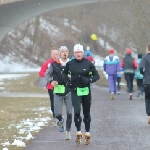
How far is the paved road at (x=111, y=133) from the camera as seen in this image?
1091 cm

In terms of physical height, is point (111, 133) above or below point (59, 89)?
below

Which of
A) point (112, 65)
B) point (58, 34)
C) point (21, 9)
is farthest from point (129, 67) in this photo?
point (58, 34)

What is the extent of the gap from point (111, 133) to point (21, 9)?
12283mm

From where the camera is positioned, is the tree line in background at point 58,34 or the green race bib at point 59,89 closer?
the green race bib at point 59,89

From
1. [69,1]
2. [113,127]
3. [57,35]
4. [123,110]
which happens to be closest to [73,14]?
[57,35]

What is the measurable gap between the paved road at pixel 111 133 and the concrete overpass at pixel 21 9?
5.76m

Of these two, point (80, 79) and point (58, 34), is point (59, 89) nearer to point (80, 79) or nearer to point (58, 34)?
point (80, 79)

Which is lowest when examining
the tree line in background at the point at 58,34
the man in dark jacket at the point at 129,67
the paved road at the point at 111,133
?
the paved road at the point at 111,133

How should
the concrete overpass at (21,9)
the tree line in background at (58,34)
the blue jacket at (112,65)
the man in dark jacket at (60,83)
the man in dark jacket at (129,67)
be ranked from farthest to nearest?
the tree line in background at (58,34), the concrete overpass at (21,9), the man in dark jacket at (129,67), the blue jacket at (112,65), the man in dark jacket at (60,83)

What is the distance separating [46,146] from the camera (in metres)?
11.0

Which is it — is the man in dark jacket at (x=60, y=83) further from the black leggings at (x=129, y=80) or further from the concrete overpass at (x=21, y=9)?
the black leggings at (x=129, y=80)

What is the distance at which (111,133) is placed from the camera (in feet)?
41.9

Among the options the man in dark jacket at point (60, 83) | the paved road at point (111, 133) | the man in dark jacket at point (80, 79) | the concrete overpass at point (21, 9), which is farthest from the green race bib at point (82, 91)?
the concrete overpass at point (21, 9)

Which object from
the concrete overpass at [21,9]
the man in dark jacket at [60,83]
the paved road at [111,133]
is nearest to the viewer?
the paved road at [111,133]
